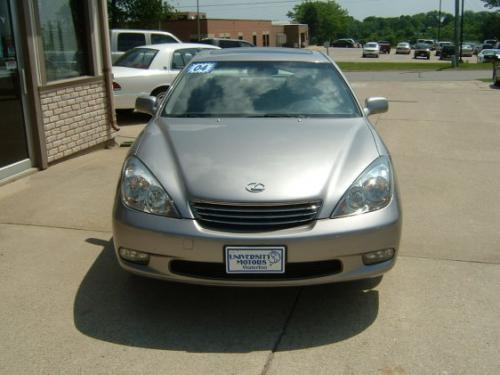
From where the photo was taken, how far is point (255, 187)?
327 cm

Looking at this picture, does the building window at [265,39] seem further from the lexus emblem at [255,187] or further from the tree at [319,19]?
the lexus emblem at [255,187]

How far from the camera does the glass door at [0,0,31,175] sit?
6363 millimetres

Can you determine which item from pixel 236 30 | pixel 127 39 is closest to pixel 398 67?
pixel 127 39

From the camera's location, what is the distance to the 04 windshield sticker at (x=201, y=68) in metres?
4.89

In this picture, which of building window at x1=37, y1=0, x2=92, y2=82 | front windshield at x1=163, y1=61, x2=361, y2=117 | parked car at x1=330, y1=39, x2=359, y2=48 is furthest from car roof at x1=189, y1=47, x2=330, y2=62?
parked car at x1=330, y1=39, x2=359, y2=48

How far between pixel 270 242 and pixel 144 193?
835mm

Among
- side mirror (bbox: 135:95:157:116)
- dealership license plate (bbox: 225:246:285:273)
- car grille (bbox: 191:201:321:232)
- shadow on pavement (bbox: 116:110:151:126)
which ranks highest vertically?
side mirror (bbox: 135:95:157:116)

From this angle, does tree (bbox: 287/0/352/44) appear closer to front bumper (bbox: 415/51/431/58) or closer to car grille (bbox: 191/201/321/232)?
front bumper (bbox: 415/51/431/58)

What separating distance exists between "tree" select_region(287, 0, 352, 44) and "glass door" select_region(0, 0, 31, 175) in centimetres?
11402

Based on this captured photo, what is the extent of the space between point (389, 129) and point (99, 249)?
23.1 feet

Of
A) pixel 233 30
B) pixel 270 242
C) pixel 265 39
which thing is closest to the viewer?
pixel 270 242

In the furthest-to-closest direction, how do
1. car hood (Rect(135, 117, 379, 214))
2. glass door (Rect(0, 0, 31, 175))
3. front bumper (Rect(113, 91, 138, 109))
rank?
front bumper (Rect(113, 91, 138, 109)) → glass door (Rect(0, 0, 31, 175)) → car hood (Rect(135, 117, 379, 214))

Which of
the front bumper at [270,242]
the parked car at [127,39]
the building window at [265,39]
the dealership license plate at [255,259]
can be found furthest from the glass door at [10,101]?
the building window at [265,39]

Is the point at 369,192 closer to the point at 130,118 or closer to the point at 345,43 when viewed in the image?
the point at 130,118
